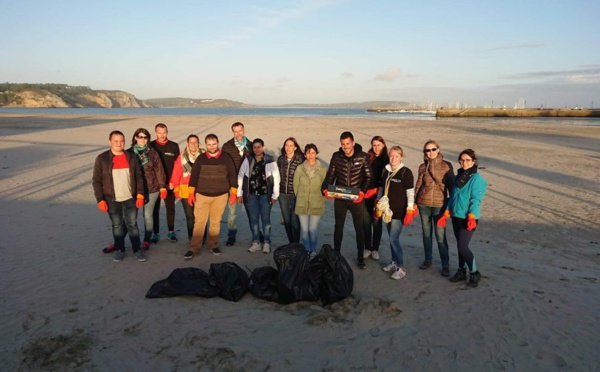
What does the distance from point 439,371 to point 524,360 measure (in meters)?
0.86

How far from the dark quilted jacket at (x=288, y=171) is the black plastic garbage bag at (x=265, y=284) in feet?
5.05

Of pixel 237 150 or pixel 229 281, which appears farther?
pixel 237 150

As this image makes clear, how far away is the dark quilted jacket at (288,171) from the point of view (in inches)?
233

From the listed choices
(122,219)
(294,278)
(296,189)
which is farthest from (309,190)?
(122,219)

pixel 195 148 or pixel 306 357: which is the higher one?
pixel 195 148

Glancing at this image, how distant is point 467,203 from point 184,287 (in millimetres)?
3703

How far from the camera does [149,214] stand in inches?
250

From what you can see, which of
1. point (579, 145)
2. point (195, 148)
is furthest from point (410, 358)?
point (579, 145)

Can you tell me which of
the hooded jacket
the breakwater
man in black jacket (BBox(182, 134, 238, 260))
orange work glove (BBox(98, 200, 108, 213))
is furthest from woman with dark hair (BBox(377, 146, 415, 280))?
the breakwater

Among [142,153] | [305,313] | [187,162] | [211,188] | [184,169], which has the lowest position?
[305,313]

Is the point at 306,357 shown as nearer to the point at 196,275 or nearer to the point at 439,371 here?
the point at 439,371

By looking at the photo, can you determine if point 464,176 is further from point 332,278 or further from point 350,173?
point 332,278

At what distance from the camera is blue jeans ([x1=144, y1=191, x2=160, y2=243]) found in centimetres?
621

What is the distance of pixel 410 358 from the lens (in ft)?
11.8
